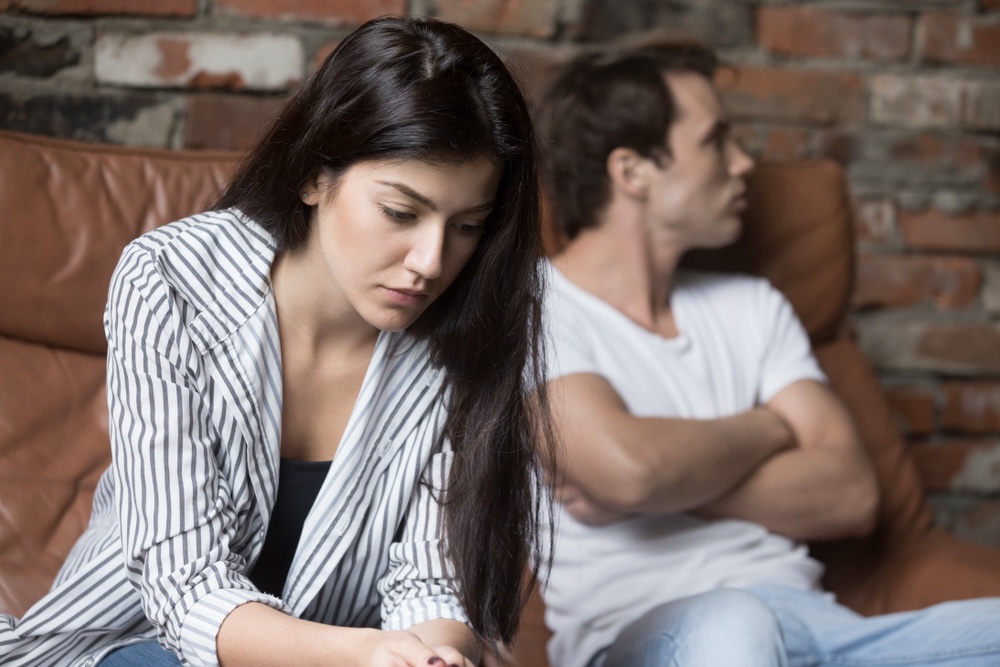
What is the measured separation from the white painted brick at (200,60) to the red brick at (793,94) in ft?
2.56

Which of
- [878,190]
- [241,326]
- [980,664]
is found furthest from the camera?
[878,190]

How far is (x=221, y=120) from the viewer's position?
170 cm

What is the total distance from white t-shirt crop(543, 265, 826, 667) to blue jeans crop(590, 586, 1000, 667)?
0.06 m

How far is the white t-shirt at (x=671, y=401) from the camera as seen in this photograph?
1383 millimetres

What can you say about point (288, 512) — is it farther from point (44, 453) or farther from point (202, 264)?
point (44, 453)

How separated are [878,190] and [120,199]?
1.37 meters

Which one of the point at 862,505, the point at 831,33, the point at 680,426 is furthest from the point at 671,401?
the point at 831,33

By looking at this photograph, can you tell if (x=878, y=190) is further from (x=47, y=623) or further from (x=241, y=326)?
(x=47, y=623)

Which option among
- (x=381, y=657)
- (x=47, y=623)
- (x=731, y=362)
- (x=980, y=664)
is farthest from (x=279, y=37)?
(x=980, y=664)

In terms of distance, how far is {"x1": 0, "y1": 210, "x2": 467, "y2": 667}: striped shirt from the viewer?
3.08 feet


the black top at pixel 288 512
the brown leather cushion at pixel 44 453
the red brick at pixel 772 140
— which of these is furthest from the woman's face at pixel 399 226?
the red brick at pixel 772 140

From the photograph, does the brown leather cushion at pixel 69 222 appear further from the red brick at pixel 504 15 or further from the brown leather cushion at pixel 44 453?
the red brick at pixel 504 15

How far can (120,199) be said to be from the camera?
1.37 m

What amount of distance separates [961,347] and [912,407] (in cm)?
15
